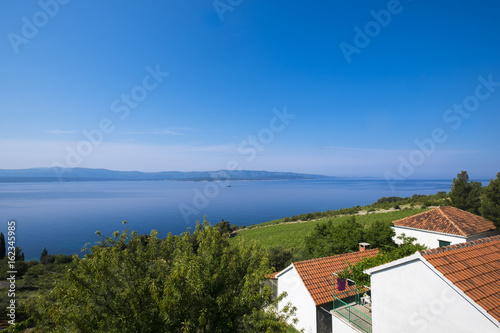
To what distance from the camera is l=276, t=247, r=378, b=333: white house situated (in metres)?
12.2

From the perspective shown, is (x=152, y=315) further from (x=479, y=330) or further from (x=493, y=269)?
(x=493, y=269)

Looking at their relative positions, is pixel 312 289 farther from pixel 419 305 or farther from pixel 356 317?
pixel 419 305

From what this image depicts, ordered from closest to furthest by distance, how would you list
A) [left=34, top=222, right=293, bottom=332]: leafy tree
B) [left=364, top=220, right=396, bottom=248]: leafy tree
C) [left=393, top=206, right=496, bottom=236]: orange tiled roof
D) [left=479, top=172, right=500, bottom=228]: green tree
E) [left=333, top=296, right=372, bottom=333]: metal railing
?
[left=34, top=222, right=293, bottom=332]: leafy tree, [left=333, top=296, right=372, bottom=333]: metal railing, [left=393, top=206, right=496, bottom=236]: orange tiled roof, [left=364, top=220, right=396, bottom=248]: leafy tree, [left=479, top=172, right=500, bottom=228]: green tree

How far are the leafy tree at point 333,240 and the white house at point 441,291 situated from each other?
10887mm

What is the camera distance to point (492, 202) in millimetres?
23453

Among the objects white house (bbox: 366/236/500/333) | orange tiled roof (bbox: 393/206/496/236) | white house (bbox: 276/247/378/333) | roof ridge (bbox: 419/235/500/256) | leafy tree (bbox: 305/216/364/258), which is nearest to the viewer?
white house (bbox: 366/236/500/333)

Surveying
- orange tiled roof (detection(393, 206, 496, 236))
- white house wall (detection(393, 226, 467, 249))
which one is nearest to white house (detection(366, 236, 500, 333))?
white house wall (detection(393, 226, 467, 249))

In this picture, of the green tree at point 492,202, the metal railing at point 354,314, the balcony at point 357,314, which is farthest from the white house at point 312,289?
the green tree at point 492,202

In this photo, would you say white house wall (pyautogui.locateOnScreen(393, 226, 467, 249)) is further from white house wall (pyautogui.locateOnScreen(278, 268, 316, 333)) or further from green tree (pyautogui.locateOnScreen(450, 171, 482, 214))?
green tree (pyautogui.locateOnScreen(450, 171, 482, 214))

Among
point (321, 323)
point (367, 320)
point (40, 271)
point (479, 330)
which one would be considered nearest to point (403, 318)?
point (479, 330)

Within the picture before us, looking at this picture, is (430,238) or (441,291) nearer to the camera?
(441,291)

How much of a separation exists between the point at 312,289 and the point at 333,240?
29.6 ft

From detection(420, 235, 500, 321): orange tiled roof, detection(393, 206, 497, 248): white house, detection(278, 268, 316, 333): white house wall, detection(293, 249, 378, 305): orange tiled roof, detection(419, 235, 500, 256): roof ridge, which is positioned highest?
detection(419, 235, 500, 256): roof ridge

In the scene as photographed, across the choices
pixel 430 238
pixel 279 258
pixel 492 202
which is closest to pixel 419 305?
pixel 430 238
